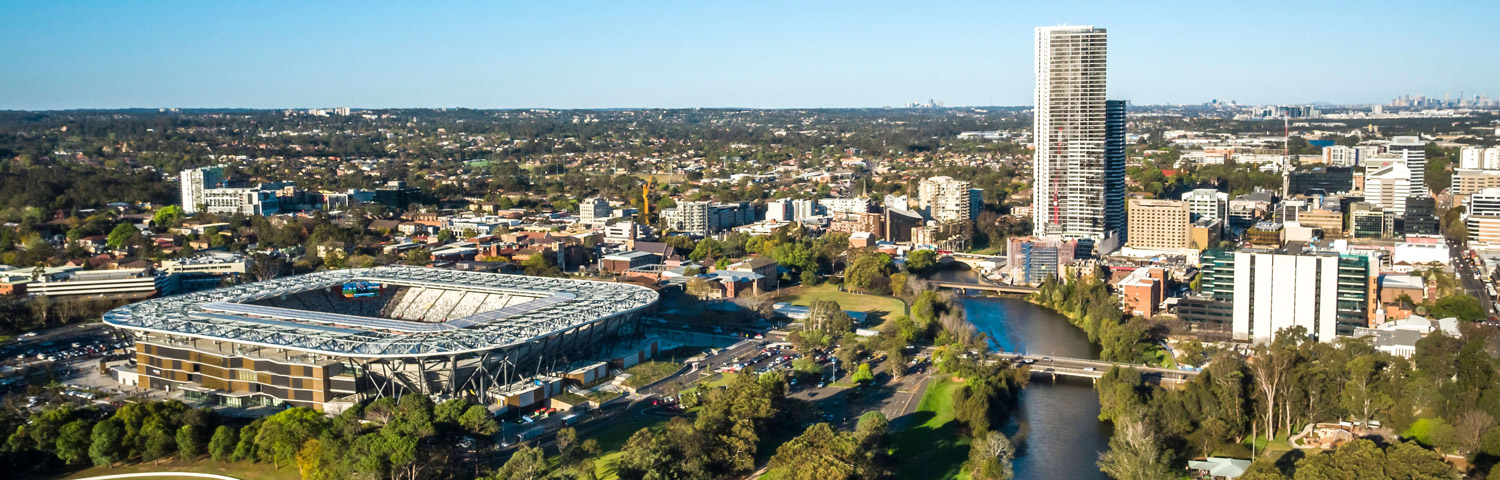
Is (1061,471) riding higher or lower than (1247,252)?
lower

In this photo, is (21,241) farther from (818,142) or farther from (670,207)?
(818,142)

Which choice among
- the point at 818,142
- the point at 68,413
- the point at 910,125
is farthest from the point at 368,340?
the point at 910,125

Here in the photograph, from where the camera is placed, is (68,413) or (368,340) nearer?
(68,413)

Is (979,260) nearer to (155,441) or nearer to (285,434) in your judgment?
(285,434)

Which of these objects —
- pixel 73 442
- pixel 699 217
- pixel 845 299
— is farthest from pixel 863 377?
pixel 699 217

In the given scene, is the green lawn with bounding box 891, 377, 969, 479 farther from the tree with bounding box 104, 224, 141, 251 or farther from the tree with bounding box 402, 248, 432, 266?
the tree with bounding box 104, 224, 141, 251

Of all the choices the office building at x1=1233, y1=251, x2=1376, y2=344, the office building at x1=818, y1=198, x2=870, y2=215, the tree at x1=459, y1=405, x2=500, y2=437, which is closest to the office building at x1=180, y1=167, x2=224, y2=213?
the office building at x1=818, y1=198, x2=870, y2=215

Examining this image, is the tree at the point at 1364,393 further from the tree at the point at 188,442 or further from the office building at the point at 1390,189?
the office building at the point at 1390,189
